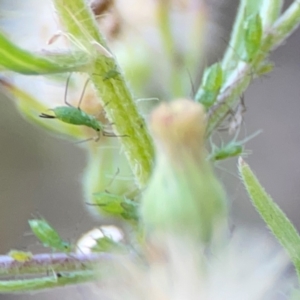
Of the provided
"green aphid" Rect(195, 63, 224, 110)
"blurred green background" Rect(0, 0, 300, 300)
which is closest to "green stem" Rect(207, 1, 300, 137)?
"green aphid" Rect(195, 63, 224, 110)

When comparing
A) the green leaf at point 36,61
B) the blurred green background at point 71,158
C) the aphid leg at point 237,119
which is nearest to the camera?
the green leaf at point 36,61

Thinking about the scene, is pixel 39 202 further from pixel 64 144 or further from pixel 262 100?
pixel 262 100

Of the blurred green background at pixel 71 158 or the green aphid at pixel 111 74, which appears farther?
the blurred green background at pixel 71 158

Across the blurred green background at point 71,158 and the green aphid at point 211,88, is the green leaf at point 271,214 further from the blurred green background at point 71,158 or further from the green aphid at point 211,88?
the blurred green background at point 71,158

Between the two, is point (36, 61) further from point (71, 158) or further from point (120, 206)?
point (71, 158)

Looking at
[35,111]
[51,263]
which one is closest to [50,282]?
[51,263]

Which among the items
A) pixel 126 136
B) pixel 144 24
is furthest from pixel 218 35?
pixel 126 136

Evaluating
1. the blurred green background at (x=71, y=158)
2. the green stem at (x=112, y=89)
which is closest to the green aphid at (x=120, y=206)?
the green stem at (x=112, y=89)
